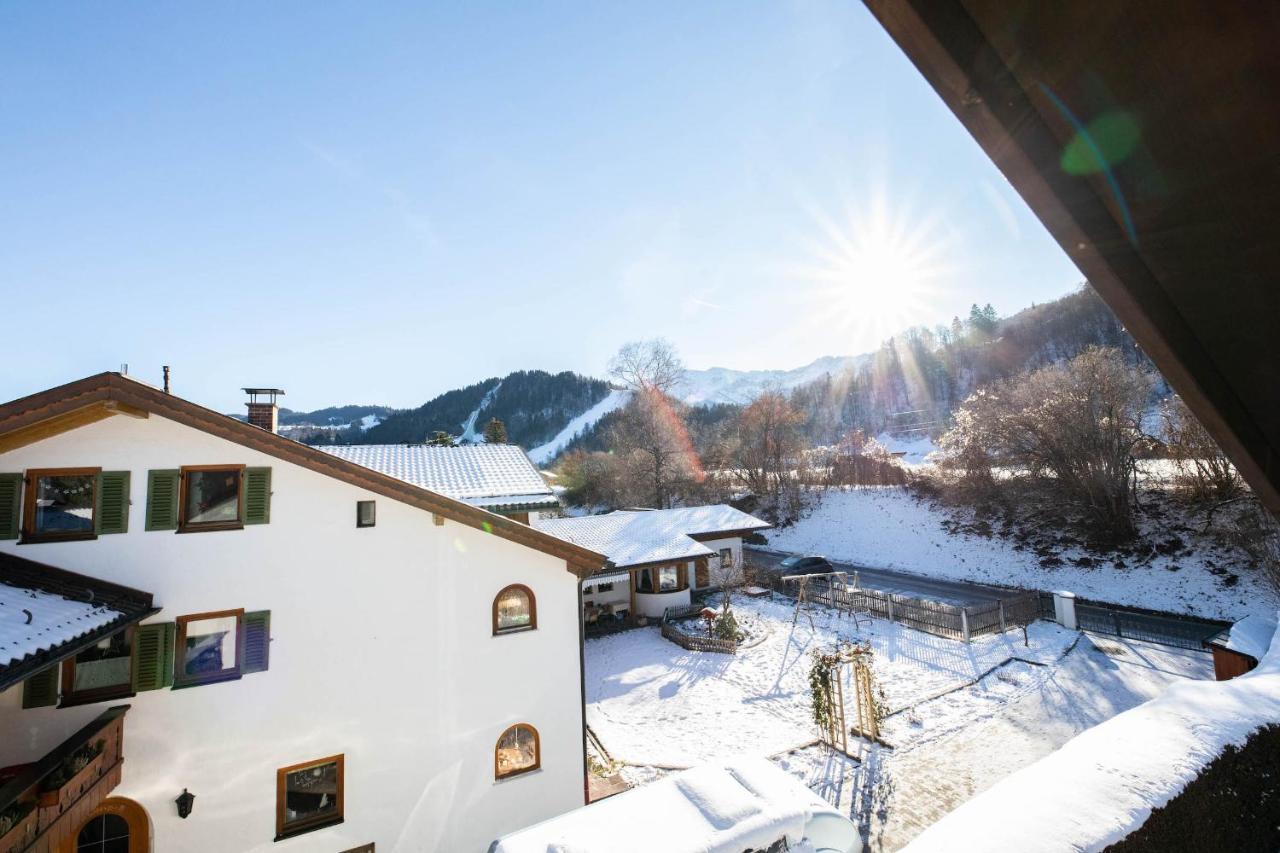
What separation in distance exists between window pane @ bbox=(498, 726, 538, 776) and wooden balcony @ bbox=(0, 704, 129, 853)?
16.6 ft

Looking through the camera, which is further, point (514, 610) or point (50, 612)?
point (514, 610)

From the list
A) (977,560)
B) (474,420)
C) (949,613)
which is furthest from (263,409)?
(474,420)

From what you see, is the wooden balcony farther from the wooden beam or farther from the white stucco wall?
the wooden beam

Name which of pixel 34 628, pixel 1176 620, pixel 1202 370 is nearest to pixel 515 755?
pixel 34 628

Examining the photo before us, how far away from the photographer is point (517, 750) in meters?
9.33

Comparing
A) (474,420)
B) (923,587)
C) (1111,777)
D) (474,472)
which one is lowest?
(923,587)

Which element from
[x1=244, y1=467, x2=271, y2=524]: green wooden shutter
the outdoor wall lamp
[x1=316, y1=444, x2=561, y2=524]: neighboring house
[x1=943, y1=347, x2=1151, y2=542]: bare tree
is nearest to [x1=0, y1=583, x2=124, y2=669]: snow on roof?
[x1=244, y1=467, x2=271, y2=524]: green wooden shutter

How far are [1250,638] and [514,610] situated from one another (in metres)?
15.5

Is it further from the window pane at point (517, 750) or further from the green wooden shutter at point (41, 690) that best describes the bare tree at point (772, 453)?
the green wooden shutter at point (41, 690)

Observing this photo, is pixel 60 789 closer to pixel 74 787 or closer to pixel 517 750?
pixel 74 787

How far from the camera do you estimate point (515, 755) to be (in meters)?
9.30

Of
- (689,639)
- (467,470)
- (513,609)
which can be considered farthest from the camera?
(689,639)

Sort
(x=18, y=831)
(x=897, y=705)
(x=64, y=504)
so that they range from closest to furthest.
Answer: (x=18, y=831) < (x=64, y=504) < (x=897, y=705)

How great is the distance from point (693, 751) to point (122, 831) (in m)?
9.27
